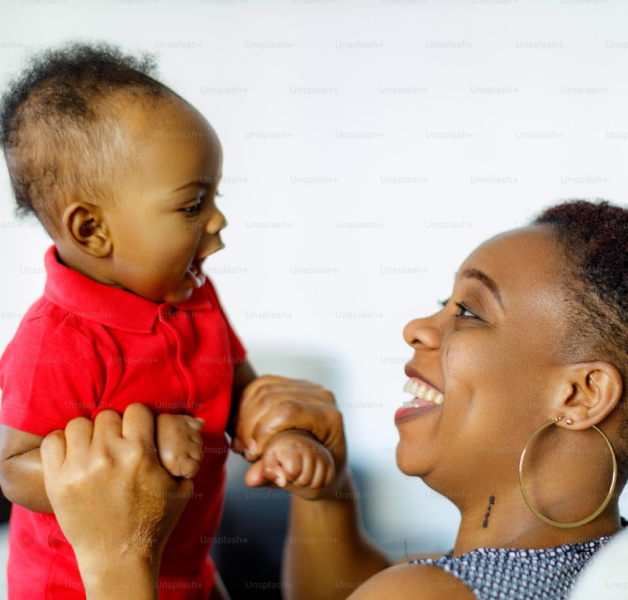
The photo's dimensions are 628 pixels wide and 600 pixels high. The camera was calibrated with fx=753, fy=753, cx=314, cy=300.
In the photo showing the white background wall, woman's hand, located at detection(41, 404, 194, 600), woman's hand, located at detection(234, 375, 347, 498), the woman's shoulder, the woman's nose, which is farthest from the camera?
the white background wall

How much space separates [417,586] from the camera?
0.83 meters

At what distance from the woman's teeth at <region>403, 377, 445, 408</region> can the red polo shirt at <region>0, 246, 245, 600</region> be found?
31 cm

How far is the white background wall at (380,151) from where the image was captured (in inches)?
68.7

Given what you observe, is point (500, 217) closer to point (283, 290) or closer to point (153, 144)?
point (283, 290)

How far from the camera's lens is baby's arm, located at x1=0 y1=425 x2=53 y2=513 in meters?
1.00

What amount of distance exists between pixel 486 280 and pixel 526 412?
179mm

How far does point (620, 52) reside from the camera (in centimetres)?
180

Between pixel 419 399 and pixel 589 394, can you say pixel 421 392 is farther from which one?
pixel 589 394

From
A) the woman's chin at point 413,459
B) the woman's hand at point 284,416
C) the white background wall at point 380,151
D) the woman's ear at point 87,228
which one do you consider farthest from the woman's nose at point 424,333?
the white background wall at point 380,151

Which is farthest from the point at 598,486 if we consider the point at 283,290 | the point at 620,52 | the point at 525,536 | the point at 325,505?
the point at 620,52

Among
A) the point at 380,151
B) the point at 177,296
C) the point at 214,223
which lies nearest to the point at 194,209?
the point at 214,223

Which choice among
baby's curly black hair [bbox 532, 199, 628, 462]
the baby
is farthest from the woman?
the baby

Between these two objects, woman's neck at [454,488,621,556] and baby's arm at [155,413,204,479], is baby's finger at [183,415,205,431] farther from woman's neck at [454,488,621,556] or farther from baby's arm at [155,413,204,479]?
woman's neck at [454,488,621,556]

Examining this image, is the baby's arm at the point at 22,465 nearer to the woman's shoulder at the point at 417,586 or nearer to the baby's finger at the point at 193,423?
the baby's finger at the point at 193,423
